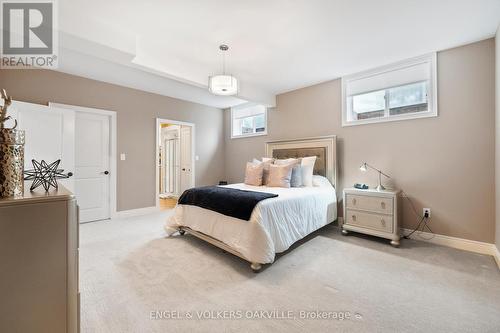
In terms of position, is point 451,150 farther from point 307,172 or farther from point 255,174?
point 255,174

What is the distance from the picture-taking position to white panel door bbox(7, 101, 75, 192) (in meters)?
3.06

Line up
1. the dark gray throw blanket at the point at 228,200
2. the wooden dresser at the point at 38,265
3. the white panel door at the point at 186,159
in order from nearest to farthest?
the wooden dresser at the point at 38,265
the dark gray throw blanket at the point at 228,200
the white panel door at the point at 186,159

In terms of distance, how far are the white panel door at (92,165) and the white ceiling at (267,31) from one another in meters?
0.98

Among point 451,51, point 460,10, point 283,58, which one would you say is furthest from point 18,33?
point 451,51

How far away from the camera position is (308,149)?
4059 millimetres

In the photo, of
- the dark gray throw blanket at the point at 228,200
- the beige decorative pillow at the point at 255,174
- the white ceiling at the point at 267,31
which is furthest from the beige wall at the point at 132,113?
the beige decorative pillow at the point at 255,174

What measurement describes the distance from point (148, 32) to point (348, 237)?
373cm

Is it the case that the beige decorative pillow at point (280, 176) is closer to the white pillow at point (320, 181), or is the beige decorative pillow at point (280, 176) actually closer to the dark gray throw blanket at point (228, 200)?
the white pillow at point (320, 181)

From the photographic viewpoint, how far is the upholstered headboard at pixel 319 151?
374 centimetres

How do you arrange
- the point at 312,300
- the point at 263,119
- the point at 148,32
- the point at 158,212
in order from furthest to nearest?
the point at 263,119, the point at 158,212, the point at 148,32, the point at 312,300

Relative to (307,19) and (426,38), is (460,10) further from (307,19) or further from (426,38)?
(307,19)

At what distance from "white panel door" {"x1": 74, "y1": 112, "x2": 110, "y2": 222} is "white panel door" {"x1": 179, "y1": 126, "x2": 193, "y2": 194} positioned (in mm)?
1834

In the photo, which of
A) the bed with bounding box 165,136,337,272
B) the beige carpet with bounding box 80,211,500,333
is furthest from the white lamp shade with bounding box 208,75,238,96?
the beige carpet with bounding box 80,211,500,333

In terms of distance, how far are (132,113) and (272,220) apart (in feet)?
12.1
